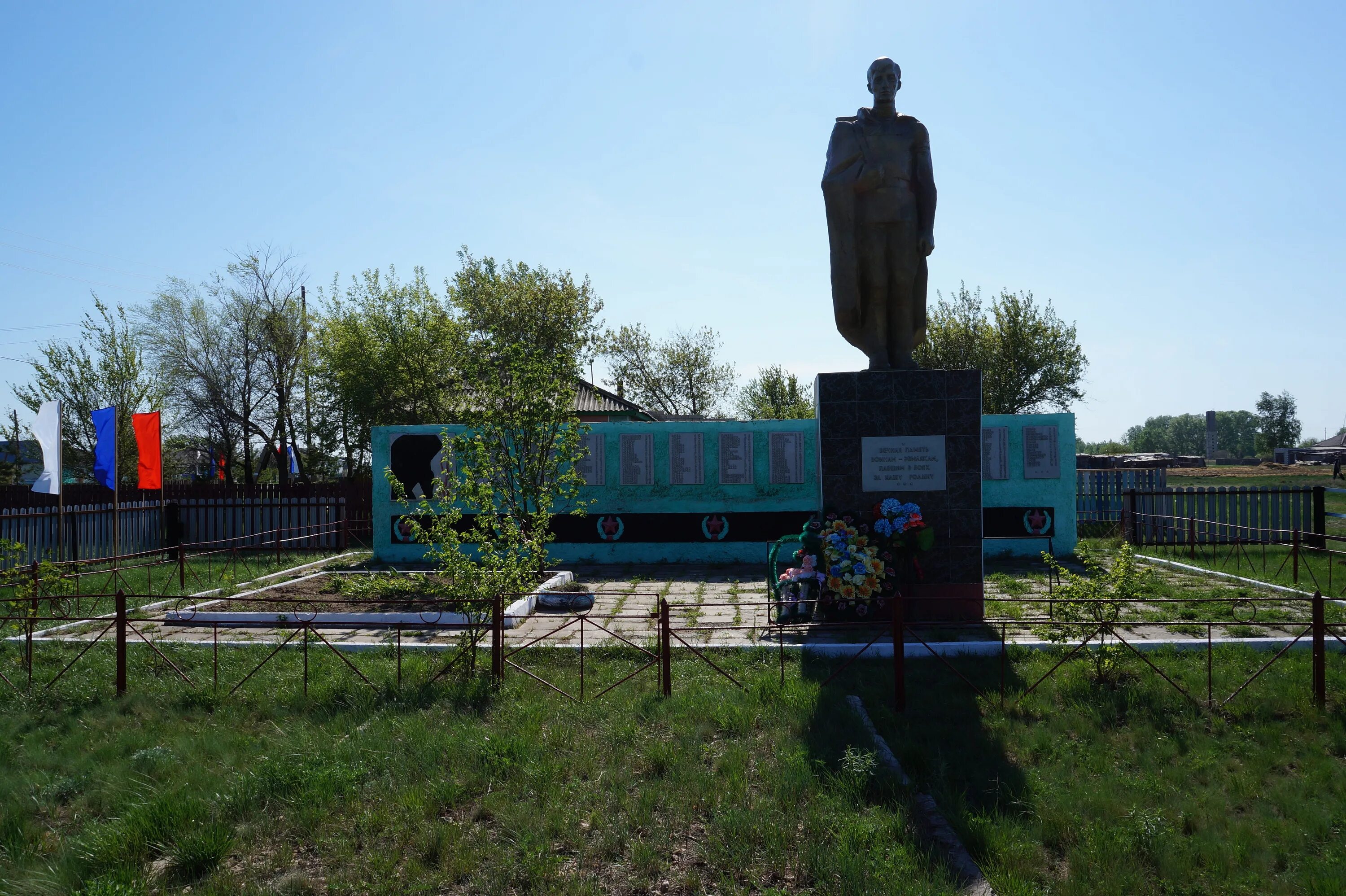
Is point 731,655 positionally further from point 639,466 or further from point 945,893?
point 639,466

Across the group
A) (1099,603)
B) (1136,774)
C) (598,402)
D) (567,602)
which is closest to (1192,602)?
(1099,603)

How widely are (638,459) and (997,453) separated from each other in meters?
5.81

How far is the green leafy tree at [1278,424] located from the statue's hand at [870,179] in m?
77.5

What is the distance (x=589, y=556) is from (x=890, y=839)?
35.0 feet

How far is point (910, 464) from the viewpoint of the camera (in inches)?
348

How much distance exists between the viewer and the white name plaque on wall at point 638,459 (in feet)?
47.9

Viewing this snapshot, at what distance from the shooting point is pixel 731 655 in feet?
24.6

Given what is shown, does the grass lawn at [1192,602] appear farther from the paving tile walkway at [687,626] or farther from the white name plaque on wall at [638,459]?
the white name plaque on wall at [638,459]

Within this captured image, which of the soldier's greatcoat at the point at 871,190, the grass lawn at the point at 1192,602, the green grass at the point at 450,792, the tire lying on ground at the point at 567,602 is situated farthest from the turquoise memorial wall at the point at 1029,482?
the green grass at the point at 450,792

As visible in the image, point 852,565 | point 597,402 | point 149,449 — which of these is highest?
point 597,402

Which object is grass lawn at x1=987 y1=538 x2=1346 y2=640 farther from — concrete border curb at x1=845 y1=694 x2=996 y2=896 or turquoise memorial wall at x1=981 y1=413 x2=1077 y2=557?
concrete border curb at x1=845 y1=694 x2=996 y2=896

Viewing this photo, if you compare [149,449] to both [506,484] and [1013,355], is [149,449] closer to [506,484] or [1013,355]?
[506,484]

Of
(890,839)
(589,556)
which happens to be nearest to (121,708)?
(890,839)

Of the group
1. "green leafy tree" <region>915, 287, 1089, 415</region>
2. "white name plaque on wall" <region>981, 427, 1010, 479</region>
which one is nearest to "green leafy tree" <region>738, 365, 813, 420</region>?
"green leafy tree" <region>915, 287, 1089, 415</region>
